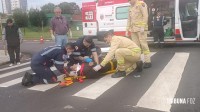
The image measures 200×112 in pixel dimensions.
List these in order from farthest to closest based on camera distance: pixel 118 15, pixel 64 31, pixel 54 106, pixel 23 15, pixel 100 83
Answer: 1. pixel 23 15
2. pixel 118 15
3. pixel 64 31
4. pixel 100 83
5. pixel 54 106

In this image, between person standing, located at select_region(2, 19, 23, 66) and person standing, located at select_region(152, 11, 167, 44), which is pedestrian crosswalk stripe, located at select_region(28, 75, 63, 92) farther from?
person standing, located at select_region(152, 11, 167, 44)

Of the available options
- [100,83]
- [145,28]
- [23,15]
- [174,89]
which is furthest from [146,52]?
[23,15]

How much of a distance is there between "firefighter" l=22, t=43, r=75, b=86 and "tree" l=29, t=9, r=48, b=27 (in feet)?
167

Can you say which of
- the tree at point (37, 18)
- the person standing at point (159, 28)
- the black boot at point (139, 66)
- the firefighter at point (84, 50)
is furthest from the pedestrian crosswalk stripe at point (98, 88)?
the tree at point (37, 18)

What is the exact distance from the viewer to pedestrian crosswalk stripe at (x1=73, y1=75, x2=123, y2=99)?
255 inches

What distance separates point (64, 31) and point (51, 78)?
145 inches

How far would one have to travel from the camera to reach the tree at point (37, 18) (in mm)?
58044

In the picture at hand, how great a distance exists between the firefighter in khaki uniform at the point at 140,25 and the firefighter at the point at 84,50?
139 centimetres

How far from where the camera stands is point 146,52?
8.97 meters

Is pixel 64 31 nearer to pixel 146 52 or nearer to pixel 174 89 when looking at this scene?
pixel 146 52

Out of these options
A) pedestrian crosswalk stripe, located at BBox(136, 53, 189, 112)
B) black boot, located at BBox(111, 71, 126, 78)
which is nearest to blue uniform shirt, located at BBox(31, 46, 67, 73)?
black boot, located at BBox(111, 71, 126, 78)

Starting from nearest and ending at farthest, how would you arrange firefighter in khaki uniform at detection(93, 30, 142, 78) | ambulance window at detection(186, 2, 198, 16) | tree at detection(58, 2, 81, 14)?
firefighter in khaki uniform at detection(93, 30, 142, 78) < ambulance window at detection(186, 2, 198, 16) < tree at detection(58, 2, 81, 14)

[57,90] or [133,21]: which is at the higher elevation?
[133,21]

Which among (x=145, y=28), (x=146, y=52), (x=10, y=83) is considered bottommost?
(x=10, y=83)
